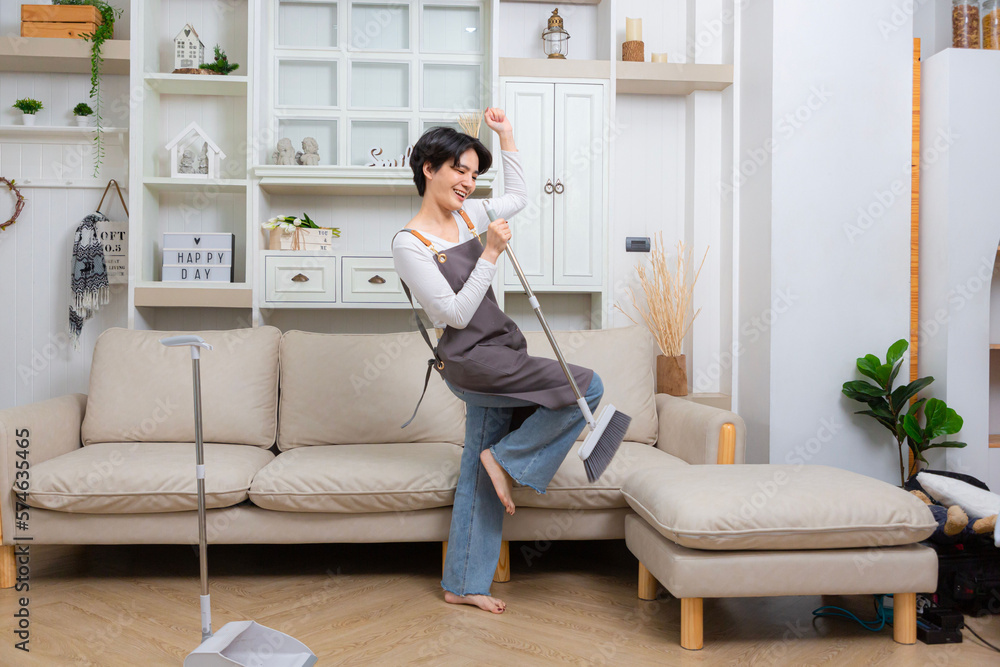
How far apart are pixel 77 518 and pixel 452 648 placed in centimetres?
137

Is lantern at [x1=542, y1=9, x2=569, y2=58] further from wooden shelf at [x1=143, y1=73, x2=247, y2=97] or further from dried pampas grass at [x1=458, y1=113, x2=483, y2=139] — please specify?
wooden shelf at [x1=143, y1=73, x2=247, y2=97]

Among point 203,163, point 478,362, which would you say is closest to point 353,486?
point 478,362

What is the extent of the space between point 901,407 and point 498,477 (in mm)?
2008

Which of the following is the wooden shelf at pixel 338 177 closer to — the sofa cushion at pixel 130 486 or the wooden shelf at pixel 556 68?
the wooden shelf at pixel 556 68

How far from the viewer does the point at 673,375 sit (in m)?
3.40

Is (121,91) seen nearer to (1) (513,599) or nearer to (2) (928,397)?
(1) (513,599)

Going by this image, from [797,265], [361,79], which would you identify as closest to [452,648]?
[797,265]

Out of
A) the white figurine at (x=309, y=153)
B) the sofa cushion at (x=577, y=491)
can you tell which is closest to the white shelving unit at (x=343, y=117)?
the white figurine at (x=309, y=153)

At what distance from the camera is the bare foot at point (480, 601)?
7.34ft

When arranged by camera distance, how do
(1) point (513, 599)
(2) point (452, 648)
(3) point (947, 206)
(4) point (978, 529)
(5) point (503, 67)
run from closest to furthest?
1. (2) point (452, 648)
2. (4) point (978, 529)
3. (1) point (513, 599)
4. (3) point (947, 206)
5. (5) point (503, 67)

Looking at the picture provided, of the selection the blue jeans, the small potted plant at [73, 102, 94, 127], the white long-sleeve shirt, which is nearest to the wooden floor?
the blue jeans

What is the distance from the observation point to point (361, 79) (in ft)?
11.8

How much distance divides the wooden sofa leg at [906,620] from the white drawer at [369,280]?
2.27 meters

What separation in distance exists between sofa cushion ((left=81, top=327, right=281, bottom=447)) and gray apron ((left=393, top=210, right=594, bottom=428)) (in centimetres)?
109
